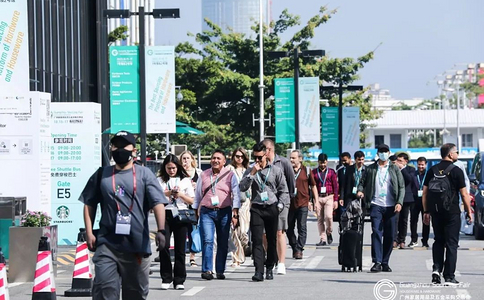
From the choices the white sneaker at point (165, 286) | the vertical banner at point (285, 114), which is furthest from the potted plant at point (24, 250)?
the vertical banner at point (285, 114)

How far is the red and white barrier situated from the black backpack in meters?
4.77

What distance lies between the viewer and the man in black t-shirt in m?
13.4

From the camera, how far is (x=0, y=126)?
1842 cm

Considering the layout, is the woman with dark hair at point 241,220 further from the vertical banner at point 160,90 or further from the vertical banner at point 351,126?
the vertical banner at point 351,126

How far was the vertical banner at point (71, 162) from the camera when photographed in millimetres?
21547

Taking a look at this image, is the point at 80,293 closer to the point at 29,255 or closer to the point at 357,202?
the point at 29,255

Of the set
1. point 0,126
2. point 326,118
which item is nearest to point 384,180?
point 0,126

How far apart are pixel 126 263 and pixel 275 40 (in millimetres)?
47864

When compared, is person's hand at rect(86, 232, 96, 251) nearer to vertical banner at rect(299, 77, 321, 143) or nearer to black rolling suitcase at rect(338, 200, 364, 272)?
black rolling suitcase at rect(338, 200, 364, 272)

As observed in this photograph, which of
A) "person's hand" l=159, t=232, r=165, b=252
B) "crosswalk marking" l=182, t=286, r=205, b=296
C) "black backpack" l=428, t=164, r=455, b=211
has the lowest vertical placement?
"crosswalk marking" l=182, t=286, r=205, b=296

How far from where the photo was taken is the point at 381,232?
1628cm

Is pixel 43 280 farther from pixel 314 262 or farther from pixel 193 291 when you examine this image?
pixel 314 262

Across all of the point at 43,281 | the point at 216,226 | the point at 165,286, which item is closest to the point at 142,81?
the point at 216,226

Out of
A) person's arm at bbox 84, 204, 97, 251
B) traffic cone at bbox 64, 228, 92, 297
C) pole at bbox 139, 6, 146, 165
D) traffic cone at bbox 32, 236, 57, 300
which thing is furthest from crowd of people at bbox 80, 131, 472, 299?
pole at bbox 139, 6, 146, 165
